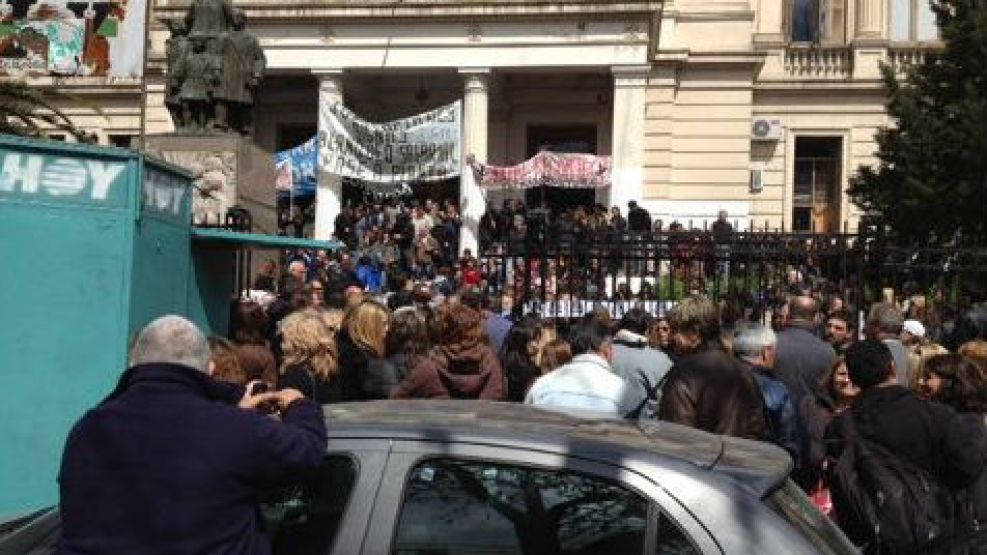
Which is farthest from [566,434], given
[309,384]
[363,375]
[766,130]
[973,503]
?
[766,130]

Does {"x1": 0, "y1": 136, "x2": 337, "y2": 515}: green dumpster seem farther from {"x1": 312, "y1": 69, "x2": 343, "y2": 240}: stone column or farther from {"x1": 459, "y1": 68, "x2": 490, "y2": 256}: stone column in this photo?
{"x1": 312, "y1": 69, "x2": 343, "y2": 240}: stone column

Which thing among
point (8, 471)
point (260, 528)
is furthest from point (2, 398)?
point (260, 528)

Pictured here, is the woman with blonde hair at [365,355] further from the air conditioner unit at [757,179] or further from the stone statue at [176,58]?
the air conditioner unit at [757,179]

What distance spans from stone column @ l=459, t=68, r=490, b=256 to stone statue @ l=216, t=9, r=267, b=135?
1343 centimetres

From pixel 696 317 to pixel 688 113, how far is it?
2582cm

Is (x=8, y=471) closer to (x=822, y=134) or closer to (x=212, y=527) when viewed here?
(x=212, y=527)

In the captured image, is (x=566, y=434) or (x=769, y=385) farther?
(x=769, y=385)

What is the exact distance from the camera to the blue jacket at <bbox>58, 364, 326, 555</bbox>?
334 centimetres

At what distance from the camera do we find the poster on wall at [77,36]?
1185 inches

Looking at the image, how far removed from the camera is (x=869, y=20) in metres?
35.6

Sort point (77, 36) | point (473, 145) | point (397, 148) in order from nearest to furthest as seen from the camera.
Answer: point (397, 148), point (473, 145), point (77, 36)

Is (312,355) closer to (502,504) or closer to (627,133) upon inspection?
(502,504)

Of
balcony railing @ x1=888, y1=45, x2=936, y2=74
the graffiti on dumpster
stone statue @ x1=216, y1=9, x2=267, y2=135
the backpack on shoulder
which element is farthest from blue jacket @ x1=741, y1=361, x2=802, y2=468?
balcony railing @ x1=888, y1=45, x2=936, y2=74

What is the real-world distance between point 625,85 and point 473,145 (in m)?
3.75
